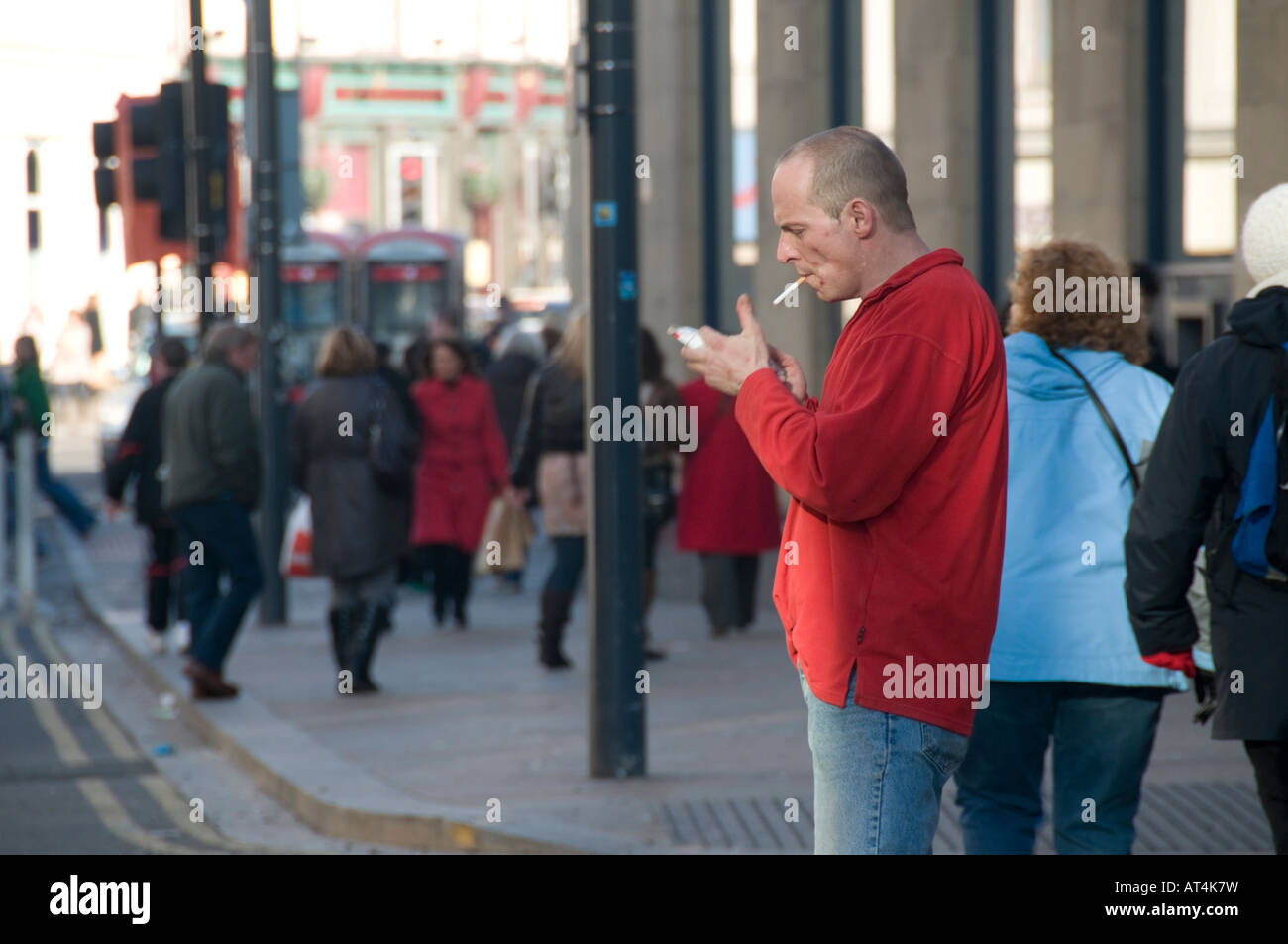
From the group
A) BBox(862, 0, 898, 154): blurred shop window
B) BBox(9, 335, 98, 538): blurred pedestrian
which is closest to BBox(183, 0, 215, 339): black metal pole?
BBox(9, 335, 98, 538): blurred pedestrian

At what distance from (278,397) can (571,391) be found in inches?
116

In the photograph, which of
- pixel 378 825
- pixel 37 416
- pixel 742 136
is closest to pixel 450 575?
pixel 378 825

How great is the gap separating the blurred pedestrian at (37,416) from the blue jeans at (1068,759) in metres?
11.7

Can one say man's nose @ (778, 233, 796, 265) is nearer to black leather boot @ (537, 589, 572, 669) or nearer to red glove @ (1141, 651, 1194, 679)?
red glove @ (1141, 651, 1194, 679)

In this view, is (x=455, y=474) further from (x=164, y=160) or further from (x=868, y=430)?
(x=868, y=430)

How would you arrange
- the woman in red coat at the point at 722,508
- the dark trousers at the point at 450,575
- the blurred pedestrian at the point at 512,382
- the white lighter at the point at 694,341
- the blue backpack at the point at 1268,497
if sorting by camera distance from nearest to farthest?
the white lighter at the point at 694,341
the blue backpack at the point at 1268,497
the woman in red coat at the point at 722,508
the dark trousers at the point at 450,575
the blurred pedestrian at the point at 512,382

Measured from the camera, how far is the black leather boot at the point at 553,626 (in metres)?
9.91

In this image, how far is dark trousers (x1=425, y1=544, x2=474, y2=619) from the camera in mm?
11859

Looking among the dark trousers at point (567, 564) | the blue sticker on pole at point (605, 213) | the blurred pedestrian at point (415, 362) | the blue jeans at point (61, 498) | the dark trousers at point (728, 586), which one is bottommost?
the blue jeans at point (61, 498)

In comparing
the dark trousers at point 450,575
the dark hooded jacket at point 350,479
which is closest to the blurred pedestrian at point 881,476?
the dark hooded jacket at point 350,479

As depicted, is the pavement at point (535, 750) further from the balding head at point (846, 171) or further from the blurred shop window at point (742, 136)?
the blurred shop window at point (742, 136)

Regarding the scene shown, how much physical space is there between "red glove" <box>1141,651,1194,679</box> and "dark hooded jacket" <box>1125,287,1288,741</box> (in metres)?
0.09

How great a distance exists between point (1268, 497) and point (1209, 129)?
706 cm

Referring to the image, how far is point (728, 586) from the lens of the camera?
11.0 m
